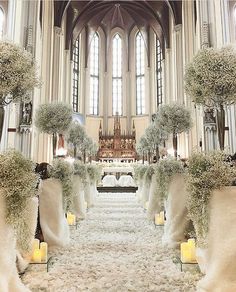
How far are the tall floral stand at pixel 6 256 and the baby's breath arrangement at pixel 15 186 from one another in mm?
30

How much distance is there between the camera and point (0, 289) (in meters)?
1.82

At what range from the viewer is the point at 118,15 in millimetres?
21438

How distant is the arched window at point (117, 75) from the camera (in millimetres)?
21328

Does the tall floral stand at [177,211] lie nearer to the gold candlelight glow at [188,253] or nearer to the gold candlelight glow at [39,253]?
the gold candlelight glow at [188,253]

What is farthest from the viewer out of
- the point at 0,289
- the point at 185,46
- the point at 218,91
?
the point at 185,46

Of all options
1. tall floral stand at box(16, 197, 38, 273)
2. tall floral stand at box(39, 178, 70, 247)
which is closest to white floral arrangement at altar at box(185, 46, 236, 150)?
tall floral stand at box(39, 178, 70, 247)

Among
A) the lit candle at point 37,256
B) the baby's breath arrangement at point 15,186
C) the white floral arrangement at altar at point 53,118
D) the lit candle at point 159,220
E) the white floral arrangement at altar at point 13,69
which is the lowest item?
the lit candle at point 37,256

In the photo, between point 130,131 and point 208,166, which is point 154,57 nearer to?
point 130,131

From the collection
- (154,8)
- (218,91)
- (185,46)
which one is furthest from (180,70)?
(218,91)

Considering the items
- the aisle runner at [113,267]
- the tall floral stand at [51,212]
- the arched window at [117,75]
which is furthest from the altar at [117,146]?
the tall floral stand at [51,212]

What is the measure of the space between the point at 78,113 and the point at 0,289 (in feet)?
59.4

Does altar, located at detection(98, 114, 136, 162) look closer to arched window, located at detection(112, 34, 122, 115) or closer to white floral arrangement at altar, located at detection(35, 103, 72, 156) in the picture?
arched window, located at detection(112, 34, 122, 115)

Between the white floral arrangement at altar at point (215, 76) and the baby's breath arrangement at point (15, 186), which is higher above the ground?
the white floral arrangement at altar at point (215, 76)

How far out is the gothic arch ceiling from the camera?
15648 millimetres
